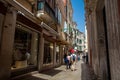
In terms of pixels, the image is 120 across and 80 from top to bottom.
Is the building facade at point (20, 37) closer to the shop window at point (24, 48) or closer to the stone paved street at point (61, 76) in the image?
the shop window at point (24, 48)

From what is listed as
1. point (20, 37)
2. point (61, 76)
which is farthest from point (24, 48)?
point (61, 76)

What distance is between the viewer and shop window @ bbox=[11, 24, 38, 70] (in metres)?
9.21

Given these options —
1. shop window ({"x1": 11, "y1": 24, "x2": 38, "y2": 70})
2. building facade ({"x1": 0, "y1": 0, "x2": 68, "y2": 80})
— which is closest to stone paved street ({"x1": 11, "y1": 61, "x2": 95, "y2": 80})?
building facade ({"x1": 0, "y1": 0, "x2": 68, "y2": 80})

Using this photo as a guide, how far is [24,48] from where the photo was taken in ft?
34.5

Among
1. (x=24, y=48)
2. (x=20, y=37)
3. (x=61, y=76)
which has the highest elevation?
(x=20, y=37)

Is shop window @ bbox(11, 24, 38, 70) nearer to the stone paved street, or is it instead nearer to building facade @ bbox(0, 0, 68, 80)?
building facade @ bbox(0, 0, 68, 80)

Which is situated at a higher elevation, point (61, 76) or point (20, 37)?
point (20, 37)

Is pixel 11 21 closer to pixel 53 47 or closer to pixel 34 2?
pixel 34 2

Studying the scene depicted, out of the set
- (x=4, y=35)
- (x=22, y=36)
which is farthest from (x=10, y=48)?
(x=22, y=36)

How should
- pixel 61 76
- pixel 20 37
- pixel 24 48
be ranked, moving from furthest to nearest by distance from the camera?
pixel 24 48
pixel 61 76
pixel 20 37

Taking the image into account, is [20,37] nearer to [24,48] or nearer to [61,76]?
[24,48]

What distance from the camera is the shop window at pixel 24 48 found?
363 inches

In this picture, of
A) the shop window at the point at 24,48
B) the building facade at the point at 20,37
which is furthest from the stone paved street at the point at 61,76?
the shop window at the point at 24,48

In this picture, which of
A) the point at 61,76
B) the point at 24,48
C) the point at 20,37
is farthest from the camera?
the point at 24,48
